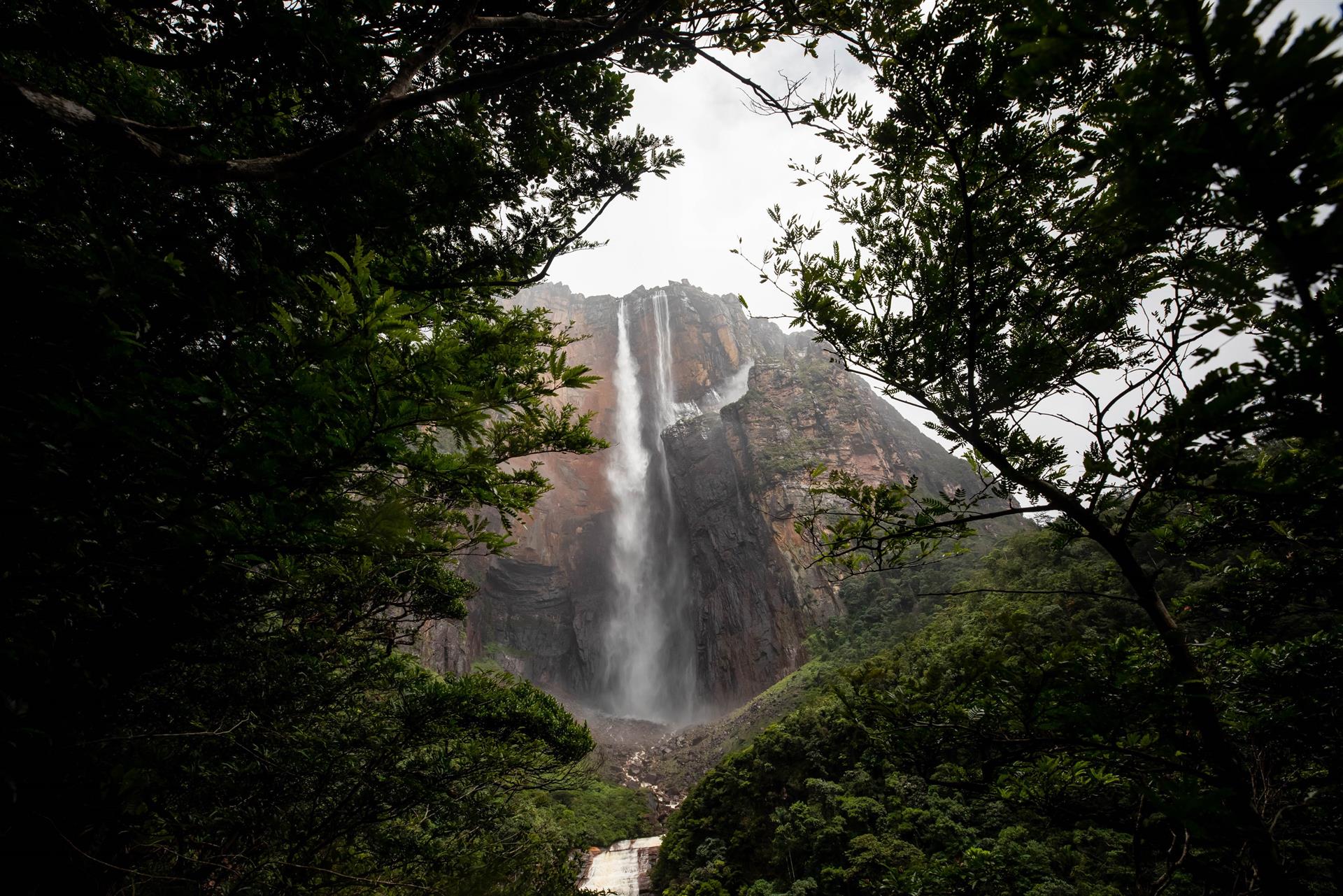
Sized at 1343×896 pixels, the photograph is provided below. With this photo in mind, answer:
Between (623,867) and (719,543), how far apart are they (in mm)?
20139

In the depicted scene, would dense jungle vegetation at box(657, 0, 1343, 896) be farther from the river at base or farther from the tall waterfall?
the tall waterfall

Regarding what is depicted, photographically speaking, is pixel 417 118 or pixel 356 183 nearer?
pixel 356 183

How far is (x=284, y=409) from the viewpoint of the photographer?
1.58m

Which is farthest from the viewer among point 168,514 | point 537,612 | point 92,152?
point 537,612

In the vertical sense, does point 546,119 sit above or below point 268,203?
above

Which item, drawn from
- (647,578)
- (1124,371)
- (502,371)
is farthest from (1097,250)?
(647,578)

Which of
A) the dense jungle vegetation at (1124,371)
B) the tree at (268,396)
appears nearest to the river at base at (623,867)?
the tree at (268,396)

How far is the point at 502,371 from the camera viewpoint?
3.60 meters

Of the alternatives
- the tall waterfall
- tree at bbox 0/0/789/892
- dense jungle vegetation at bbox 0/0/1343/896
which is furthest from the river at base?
the tall waterfall

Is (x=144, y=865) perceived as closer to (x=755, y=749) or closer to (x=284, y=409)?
(x=284, y=409)

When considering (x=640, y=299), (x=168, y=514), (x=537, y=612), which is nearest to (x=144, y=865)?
(x=168, y=514)

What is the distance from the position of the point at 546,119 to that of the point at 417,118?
3.30ft

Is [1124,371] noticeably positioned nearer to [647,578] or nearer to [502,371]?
[502,371]

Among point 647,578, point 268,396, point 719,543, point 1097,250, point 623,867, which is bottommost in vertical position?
point 623,867
